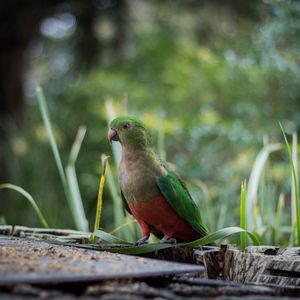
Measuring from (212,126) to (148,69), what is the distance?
2.49 metres

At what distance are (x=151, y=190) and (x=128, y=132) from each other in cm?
23

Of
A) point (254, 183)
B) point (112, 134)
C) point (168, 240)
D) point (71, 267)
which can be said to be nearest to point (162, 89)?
point (254, 183)

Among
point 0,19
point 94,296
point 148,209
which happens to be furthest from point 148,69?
point 94,296

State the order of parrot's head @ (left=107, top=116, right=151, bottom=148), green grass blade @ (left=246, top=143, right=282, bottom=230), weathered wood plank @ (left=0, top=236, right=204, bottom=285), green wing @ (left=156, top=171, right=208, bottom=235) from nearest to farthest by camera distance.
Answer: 1. weathered wood plank @ (left=0, top=236, right=204, bottom=285)
2. green wing @ (left=156, top=171, right=208, bottom=235)
3. parrot's head @ (left=107, top=116, right=151, bottom=148)
4. green grass blade @ (left=246, top=143, right=282, bottom=230)

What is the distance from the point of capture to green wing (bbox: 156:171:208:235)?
1.77 meters

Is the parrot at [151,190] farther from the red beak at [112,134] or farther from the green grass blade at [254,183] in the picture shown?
the green grass blade at [254,183]

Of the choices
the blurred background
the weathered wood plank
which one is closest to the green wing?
the weathered wood plank

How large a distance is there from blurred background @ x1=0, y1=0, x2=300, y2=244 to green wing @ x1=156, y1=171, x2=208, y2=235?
807mm

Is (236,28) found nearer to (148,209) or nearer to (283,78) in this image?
(283,78)

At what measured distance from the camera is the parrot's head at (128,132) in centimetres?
188

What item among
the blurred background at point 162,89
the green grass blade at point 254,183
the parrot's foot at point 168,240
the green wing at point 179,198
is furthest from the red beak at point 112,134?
the blurred background at point 162,89

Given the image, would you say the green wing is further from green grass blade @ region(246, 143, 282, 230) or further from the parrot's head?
green grass blade @ region(246, 143, 282, 230)

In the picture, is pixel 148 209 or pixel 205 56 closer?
pixel 148 209

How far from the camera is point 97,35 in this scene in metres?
6.99
